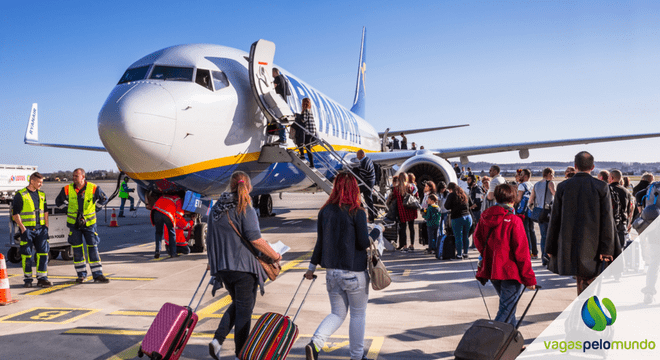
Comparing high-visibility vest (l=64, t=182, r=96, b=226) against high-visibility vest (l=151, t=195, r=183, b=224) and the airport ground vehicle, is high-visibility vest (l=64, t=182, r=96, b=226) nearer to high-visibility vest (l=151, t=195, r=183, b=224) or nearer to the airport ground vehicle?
high-visibility vest (l=151, t=195, r=183, b=224)

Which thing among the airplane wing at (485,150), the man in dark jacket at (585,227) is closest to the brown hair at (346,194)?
the man in dark jacket at (585,227)

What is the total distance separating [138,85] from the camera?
8094 mm

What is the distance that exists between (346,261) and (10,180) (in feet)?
96.8

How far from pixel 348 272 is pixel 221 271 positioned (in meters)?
1.13

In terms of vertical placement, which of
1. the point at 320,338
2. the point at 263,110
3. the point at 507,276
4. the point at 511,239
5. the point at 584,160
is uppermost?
the point at 263,110

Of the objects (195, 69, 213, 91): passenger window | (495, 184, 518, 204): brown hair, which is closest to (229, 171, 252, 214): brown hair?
(495, 184, 518, 204): brown hair

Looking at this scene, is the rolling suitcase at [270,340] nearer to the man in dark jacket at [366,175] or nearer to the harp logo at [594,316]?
the harp logo at [594,316]

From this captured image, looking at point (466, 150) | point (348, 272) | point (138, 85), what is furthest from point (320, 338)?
point (466, 150)

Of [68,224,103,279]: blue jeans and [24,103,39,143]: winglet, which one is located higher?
[24,103,39,143]: winglet

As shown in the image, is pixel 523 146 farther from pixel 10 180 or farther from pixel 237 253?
pixel 10 180

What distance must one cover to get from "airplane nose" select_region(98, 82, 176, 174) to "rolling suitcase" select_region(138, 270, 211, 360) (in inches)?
159

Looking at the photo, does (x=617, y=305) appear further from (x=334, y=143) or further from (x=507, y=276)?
(x=334, y=143)

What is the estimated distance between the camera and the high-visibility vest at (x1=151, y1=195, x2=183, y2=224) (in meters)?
9.87

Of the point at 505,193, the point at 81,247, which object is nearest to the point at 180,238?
the point at 81,247
